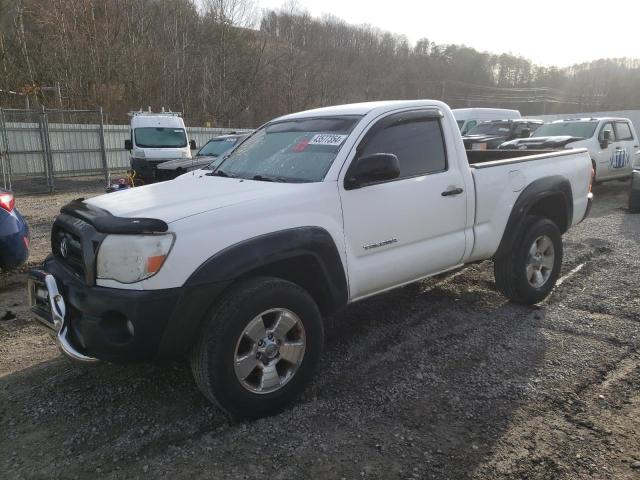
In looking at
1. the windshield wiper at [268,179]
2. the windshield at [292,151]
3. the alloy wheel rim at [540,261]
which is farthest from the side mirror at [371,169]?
the alloy wheel rim at [540,261]

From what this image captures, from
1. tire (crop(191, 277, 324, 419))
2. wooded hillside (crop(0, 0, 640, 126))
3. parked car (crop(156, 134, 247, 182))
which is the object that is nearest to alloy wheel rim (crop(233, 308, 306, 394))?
A: tire (crop(191, 277, 324, 419))

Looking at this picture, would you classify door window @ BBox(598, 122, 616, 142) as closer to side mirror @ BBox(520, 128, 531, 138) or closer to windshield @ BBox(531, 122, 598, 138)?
windshield @ BBox(531, 122, 598, 138)

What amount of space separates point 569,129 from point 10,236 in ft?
41.6

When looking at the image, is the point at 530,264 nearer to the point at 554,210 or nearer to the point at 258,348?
the point at 554,210

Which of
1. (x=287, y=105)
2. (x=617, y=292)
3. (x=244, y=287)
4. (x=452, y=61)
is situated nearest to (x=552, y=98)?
(x=452, y=61)

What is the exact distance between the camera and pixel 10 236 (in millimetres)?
5180

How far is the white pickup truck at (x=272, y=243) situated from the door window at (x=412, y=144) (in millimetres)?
12

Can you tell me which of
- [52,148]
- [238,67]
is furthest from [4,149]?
[238,67]

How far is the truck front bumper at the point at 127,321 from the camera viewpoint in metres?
2.59

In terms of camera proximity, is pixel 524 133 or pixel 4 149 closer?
pixel 4 149

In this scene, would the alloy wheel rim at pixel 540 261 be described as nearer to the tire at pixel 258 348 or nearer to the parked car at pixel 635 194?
the tire at pixel 258 348

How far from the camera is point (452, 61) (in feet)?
208

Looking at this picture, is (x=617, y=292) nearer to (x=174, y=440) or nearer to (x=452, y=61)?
(x=174, y=440)

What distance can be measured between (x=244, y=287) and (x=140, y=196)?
3.52 ft
